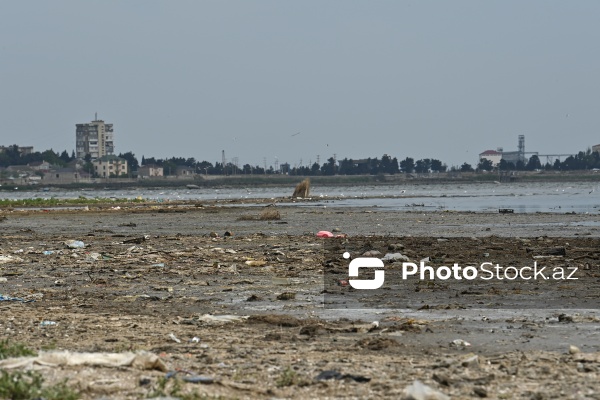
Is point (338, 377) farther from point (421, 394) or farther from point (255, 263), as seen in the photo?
point (255, 263)

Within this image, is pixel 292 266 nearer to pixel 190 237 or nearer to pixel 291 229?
pixel 190 237

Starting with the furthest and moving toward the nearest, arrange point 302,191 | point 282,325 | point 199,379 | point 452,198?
point 302,191, point 452,198, point 282,325, point 199,379

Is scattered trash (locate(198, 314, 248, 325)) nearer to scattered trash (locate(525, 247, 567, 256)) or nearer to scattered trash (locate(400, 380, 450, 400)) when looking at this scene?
scattered trash (locate(400, 380, 450, 400))

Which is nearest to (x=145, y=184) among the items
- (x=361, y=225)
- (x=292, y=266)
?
(x=361, y=225)

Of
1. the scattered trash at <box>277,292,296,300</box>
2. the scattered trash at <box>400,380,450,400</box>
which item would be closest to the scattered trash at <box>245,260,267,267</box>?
the scattered trash at <box>277,292,296,300</box>

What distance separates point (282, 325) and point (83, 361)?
311cm

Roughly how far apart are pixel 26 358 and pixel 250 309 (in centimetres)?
450

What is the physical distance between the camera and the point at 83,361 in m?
7.18

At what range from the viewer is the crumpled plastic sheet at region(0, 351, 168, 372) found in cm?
701

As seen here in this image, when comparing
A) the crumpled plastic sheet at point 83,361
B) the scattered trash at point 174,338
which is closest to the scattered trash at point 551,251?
the scattered trash at point 174,338

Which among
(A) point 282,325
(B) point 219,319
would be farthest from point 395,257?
(A) point 282,325

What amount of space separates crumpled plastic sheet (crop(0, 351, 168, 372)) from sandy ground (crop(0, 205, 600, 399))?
0.27ft

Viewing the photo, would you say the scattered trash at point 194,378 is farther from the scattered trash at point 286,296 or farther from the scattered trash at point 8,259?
the scattered trash at point 8,259

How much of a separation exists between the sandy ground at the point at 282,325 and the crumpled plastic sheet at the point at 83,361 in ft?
0.27
